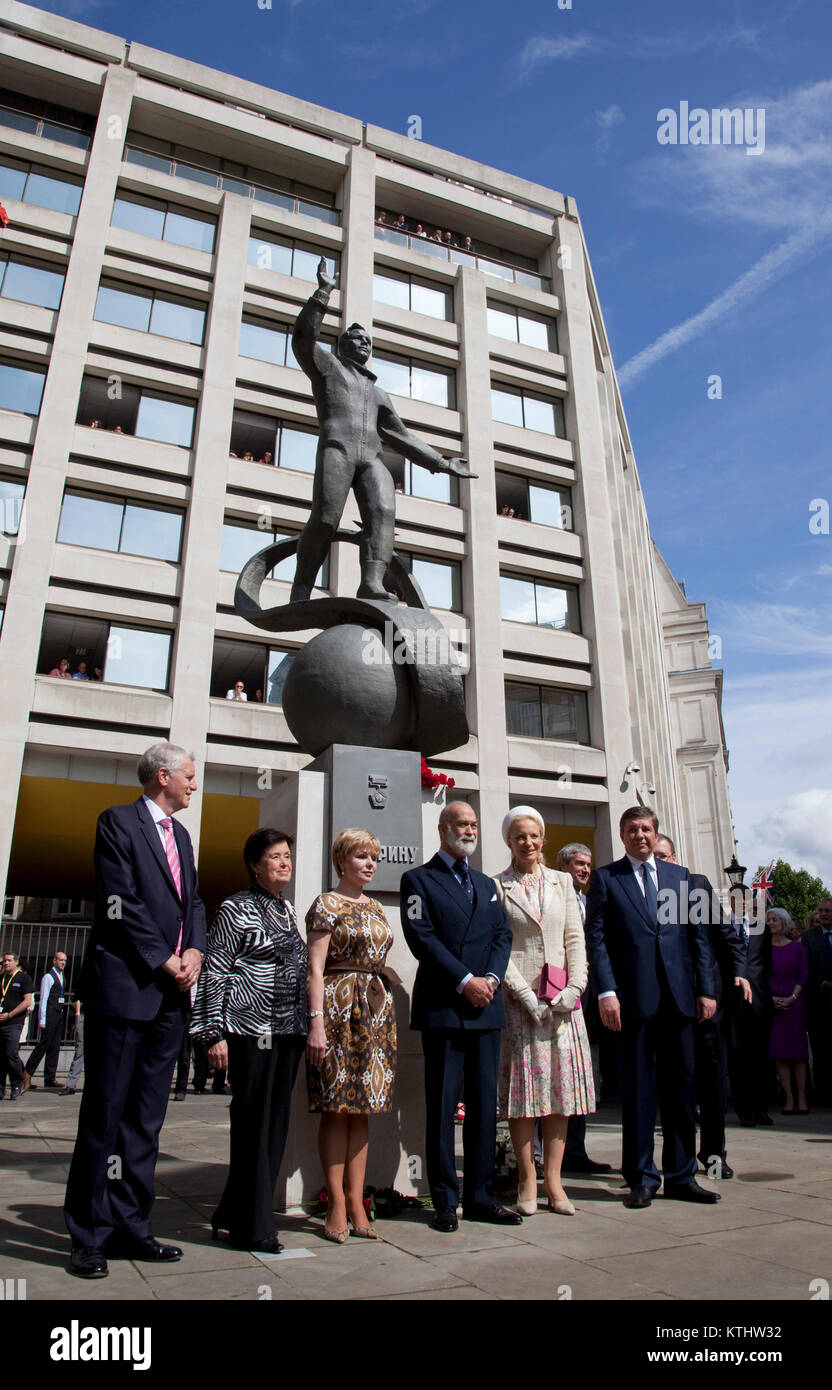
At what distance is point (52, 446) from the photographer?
2203 cm

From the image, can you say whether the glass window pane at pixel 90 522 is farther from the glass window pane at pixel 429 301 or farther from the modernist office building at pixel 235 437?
the glass window pane at pixel 429 301

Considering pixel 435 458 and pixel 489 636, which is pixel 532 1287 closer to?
pixel 435 458

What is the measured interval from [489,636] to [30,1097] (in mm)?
16686

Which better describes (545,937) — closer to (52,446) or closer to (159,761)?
(159,761)

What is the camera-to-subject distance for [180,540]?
76.0 feet

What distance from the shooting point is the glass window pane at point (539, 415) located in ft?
95.1

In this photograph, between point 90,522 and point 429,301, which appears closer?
point 90,522

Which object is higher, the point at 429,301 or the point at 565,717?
the point at 429,301

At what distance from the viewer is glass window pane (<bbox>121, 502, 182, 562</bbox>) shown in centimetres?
2261

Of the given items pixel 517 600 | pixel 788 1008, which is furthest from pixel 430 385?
pixel 788 1008

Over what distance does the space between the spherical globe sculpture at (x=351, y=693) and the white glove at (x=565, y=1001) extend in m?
1.92

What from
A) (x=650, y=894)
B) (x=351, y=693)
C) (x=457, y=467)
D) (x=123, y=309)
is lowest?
(x=650, y=894)

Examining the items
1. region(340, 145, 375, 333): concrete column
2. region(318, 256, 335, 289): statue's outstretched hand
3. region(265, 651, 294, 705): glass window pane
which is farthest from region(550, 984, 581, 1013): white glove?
region(340, 145, 375, 333): concrete column

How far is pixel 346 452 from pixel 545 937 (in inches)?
147
